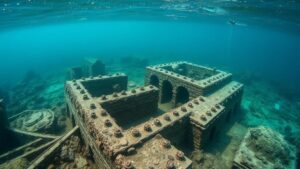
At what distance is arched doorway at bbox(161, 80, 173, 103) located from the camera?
1375 centimetres

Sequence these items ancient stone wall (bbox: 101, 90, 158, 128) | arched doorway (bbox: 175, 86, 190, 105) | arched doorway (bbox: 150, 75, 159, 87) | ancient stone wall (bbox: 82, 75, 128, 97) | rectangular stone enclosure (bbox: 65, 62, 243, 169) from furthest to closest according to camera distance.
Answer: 1. arched doorway (bbox: 150, 75, 159, 87)
2. arched doorway (bbox: 175, 86, 190, 105)
3. ancient stone wall (bbox: 82, 75, 128, 97)
4. ancient stone wall (bbox: 101, 90, 158, 128)
5. rectangular stone enclosure (bbox: 65, 62, 243, 169)

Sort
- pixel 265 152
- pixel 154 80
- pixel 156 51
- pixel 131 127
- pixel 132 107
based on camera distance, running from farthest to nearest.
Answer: pixel 156 51 → pixel 154 80 → pixel 132 107 → pixel 131 127 → pixel 265 152

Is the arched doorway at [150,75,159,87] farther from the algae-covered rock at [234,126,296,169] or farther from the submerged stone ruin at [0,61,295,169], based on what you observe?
the algae-covered rock at [234,126,296,169]

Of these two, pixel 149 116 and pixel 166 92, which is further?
pixel 166 92

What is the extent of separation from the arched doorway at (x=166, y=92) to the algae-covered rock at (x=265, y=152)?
6.36 meters

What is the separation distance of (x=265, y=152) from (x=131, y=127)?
18.9 feet

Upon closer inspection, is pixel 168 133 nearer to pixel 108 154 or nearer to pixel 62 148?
pixel 108 154

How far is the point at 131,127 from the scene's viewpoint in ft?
31.7

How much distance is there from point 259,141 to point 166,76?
259 inches

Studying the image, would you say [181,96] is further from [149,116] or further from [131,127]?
[131,127]

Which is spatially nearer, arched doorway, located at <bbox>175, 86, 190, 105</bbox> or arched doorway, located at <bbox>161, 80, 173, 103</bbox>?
arched doorway, located at <bbox>175, 86, 190, 105</bbox>

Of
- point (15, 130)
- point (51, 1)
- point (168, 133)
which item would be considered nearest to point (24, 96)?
point (51, 1)

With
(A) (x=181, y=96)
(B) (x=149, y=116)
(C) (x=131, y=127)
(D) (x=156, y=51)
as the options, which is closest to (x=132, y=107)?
(C) (x=131, y=127)

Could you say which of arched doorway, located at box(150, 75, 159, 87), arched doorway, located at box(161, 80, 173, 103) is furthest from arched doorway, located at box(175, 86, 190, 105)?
arched doorway, located at box(150, 75, 159, 87)
